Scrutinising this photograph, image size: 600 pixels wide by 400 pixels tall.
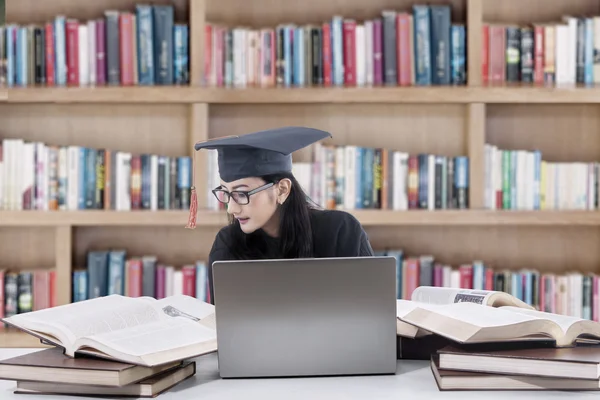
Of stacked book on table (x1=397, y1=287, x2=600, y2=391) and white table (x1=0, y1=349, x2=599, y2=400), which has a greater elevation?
stacked book on table (x1=397, y1=287, x2=600, y2=391)

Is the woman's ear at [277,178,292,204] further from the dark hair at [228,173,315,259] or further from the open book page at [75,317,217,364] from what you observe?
the open book page at [75,317,217,364]

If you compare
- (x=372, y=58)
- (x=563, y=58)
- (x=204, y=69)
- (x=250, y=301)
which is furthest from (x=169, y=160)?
(x=250, y=301)

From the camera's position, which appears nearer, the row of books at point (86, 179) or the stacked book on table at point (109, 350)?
the stacked book on table at point (109, 350)

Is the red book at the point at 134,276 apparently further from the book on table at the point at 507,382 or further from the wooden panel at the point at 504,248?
the book on table at the point at 507,382

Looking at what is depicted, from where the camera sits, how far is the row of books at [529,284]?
3.14 metres

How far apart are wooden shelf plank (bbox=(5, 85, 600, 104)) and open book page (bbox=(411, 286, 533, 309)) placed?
151cm

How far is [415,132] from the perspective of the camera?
128 inches

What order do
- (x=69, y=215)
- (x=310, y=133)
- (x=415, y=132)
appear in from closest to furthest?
(x=310, y=133)
(x=69, y=215)
(x=415, y=132)

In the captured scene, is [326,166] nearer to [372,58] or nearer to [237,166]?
[372,58]

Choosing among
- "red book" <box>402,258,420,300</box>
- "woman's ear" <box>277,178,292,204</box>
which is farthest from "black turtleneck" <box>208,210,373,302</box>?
"red book" <box>402,258,420,300</box>

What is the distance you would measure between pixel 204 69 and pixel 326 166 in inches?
24.4

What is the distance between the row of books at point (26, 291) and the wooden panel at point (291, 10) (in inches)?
50.3

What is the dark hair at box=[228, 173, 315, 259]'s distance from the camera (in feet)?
7.16

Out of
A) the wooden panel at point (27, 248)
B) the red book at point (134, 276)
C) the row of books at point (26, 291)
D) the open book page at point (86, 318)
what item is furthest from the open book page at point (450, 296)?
the wooden panel at point (27, 248)
